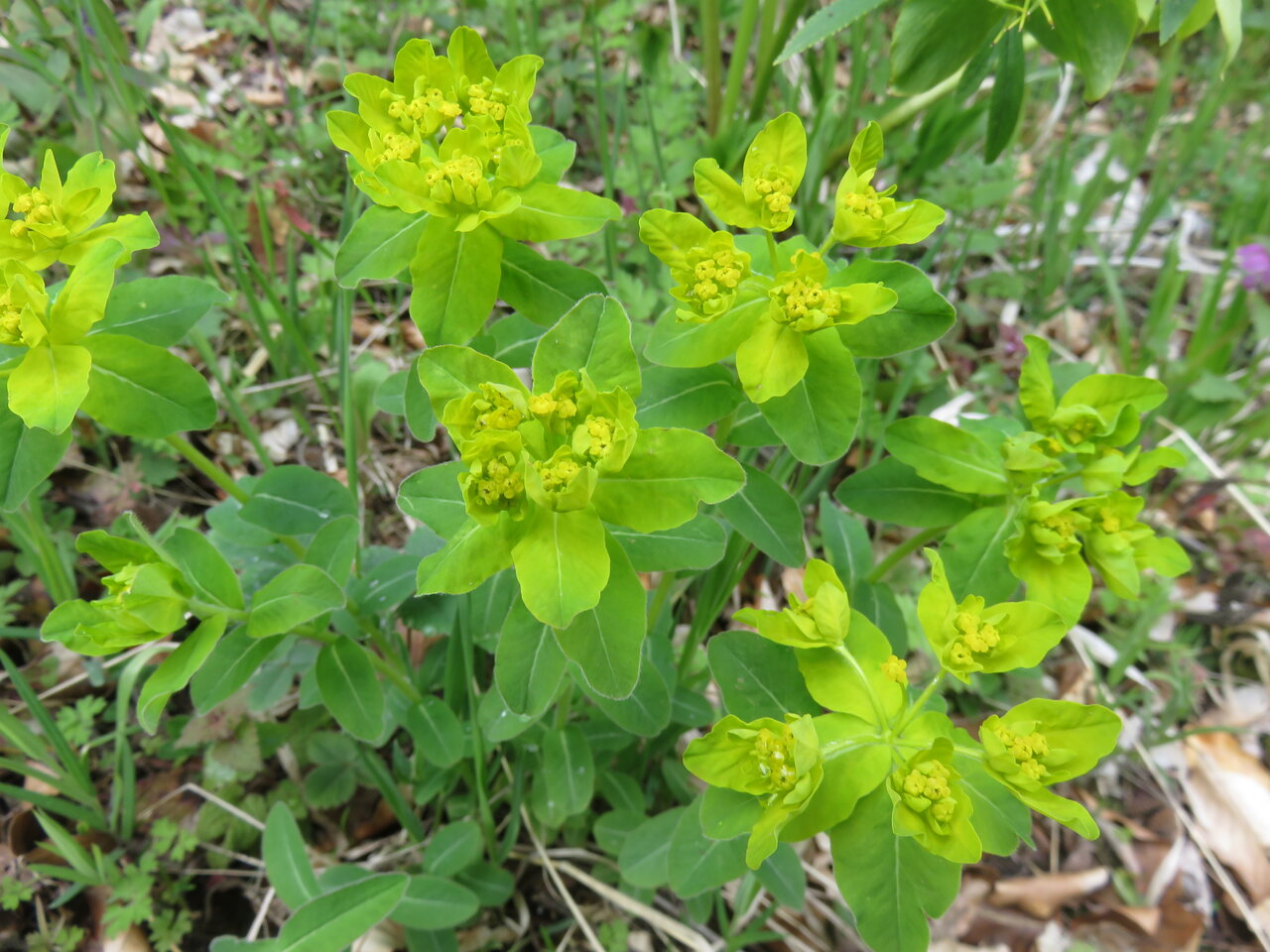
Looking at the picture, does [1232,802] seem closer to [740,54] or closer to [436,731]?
[436,731]

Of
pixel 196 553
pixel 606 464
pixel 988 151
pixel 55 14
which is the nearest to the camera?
pixel 606 464

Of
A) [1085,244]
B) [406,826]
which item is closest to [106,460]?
[406,826]

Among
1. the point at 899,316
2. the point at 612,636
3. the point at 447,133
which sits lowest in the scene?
the point at 612,636

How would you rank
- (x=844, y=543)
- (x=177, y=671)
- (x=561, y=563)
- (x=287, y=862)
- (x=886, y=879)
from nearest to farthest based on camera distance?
1. (x=561, y=563)
2. (x=886, y=879)
3. (x=177, y=671)
4. (x=287, y=862)
5. (x=844, y=543)

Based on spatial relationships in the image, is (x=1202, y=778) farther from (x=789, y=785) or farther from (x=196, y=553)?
(x=196, y=553)

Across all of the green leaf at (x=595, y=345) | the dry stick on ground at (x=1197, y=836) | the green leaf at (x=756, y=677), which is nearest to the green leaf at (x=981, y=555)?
the green leaf at (x=756, y=677)

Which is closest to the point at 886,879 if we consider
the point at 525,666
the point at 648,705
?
the point at 648,705
